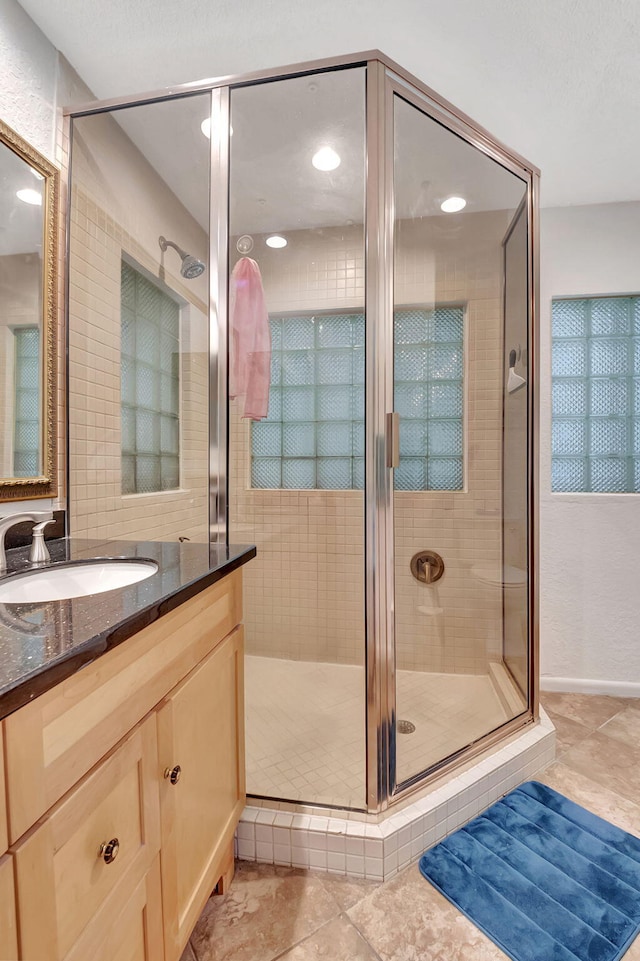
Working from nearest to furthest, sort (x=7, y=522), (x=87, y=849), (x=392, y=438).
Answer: (x=87, y=849) < (x=7, y=522) < (x=392, y=438)

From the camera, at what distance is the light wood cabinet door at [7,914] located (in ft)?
1.59

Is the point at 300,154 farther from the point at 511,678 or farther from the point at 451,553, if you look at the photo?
A: the point at 511,678

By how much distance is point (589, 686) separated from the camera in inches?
90.4

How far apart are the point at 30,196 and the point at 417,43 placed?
130 centimetres

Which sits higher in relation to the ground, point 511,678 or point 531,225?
point 531,225

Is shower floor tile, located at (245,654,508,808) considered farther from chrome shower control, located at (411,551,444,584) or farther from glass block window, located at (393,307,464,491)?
glass block window, located at (393,307,464,491)

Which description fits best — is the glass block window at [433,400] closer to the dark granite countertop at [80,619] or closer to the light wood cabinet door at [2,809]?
the dark granite countertop at [80,619]

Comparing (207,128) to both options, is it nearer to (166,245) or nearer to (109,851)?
(166,245)

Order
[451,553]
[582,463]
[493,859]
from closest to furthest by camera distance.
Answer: [493,859] < [451,553] < [582,463]

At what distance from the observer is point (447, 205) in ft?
6.12

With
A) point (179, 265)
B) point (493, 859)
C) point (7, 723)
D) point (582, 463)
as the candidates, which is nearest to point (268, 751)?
point (493, 859)

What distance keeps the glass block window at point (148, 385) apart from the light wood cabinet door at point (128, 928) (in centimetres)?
113

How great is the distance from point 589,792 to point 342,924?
1.00 metres

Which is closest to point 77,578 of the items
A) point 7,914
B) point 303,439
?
point 7,914
